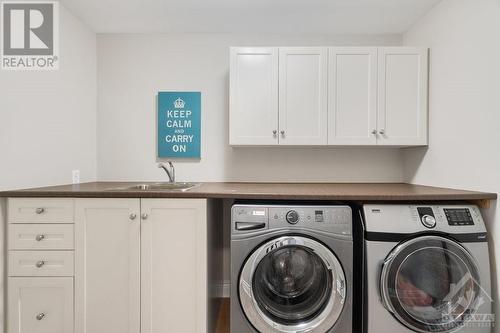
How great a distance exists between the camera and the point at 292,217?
4.60ft

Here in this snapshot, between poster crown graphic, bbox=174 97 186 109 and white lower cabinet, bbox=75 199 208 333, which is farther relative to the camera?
poster crown graphic, bbox=174 97 186 109

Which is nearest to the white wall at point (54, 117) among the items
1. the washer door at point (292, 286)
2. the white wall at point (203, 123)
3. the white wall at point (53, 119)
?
the white wall at point (53, 119)

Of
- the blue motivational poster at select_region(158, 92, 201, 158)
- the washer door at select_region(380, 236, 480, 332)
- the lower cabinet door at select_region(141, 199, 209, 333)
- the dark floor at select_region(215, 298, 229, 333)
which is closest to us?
the washer door at select_region(380, 236, 480, 332)

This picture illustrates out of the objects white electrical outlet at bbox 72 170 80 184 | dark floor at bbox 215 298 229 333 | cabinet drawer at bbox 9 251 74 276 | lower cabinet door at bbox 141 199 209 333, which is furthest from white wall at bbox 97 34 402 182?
dark floor at bbox 215 298 229 333

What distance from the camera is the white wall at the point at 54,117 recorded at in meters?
1.49

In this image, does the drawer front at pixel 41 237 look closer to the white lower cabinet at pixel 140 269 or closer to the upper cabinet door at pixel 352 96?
the white lower cabinet at pixel 140 269

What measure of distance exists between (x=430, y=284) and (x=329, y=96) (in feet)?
4.72

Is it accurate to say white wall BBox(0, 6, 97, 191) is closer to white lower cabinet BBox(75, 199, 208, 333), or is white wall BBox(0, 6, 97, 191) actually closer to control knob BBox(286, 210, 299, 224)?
white lower cabinet BBox(75, 199, 208, 333)

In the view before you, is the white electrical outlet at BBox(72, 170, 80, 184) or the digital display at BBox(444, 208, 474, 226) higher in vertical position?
the white electrical outlet at BBox(72, 170, 80, 184)

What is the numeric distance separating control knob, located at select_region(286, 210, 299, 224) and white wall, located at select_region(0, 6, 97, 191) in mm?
1756

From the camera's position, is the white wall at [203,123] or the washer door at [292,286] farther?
the white wall at [203,123]

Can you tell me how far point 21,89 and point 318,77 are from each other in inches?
83.3

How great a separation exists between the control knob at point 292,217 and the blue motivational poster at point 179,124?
1.12m

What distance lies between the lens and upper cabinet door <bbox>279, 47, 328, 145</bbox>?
1.85 m
